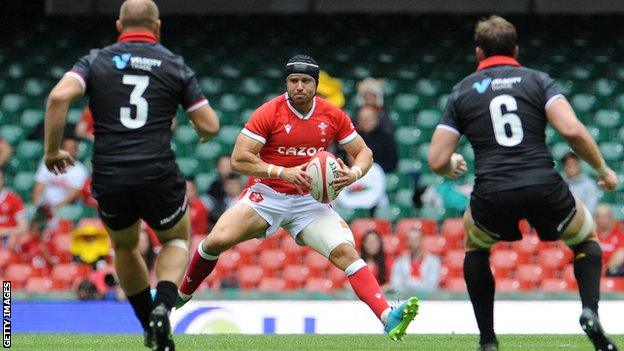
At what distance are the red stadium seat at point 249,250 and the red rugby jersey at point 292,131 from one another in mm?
5624

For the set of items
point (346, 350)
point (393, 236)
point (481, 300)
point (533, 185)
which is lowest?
point (393, 236)

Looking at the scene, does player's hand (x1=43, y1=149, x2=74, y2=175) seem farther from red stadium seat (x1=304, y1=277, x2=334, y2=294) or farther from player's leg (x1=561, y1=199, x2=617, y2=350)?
red stadium seat (x1=304, y1=277, x2=334, y2=294)

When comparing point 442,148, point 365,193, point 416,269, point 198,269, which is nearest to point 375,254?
point 416,269

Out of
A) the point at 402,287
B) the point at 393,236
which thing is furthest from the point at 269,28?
the point at 402,287

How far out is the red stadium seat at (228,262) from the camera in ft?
49.0

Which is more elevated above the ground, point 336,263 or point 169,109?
point 169,109

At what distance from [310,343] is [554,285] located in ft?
18.0

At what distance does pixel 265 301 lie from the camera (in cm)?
1287

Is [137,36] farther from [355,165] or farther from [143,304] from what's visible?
[355,165]

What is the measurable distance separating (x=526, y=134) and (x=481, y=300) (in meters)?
1.00

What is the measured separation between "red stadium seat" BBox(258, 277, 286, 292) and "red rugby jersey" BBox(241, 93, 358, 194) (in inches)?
210

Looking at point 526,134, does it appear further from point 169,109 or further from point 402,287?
point 402,287

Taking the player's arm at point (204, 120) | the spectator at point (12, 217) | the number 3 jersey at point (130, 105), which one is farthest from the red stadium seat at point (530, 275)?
the number 3 jersey at point (130, 105)

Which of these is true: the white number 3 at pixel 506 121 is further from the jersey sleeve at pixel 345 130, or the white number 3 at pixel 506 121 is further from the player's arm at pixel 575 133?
the jersey sleeve at pixel 345 130
